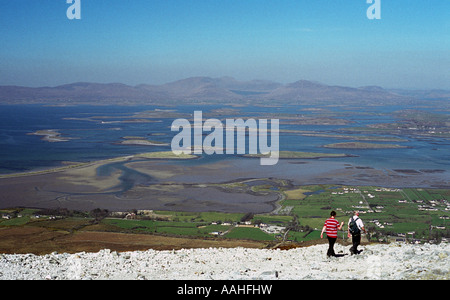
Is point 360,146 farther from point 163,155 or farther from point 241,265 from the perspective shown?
point 241,265

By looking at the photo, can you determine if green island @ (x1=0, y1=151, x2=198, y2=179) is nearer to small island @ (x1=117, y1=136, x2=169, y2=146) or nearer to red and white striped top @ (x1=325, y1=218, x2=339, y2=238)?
small island @ (x1=117, y1=136, x2=169, y2=146)

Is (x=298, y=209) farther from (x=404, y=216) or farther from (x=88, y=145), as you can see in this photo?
(x=88, y=145)

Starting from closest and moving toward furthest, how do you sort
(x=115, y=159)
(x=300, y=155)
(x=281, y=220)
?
(x=281, y=220) → (x=115, y=159) → (x=300, y=155)

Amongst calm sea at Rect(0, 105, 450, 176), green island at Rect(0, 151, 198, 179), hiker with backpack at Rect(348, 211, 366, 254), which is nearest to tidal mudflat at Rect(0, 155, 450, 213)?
green island at Rect(0, 151, 198, 179)

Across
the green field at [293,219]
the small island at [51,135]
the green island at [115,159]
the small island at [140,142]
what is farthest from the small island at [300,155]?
the small island at [51,135]

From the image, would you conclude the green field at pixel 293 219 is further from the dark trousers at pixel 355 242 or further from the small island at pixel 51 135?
the small island at pixel 51 135

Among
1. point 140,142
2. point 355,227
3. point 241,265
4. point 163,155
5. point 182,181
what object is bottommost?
point 182,181

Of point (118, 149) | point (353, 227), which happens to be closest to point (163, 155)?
point (118, 149)
